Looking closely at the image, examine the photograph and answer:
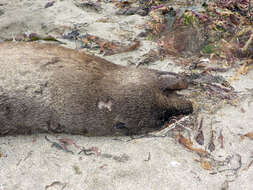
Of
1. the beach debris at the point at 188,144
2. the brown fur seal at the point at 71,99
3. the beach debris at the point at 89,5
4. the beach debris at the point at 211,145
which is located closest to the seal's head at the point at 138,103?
the brown fur seal at the point at 71,99

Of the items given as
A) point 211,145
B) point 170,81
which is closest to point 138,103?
point 170,81

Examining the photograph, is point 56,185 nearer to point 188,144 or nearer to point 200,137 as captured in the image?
point 188,144

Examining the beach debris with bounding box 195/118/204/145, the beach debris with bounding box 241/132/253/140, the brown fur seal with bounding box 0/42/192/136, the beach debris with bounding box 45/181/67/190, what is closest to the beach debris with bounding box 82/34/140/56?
the brown fur seal with bounding box 0/42/192/136

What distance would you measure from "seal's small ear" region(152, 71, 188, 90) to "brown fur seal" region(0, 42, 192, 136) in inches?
6.2

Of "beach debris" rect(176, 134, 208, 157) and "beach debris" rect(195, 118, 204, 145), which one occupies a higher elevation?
"beach debris" rect(195, 118, 204, 145)

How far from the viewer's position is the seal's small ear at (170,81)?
2992 mm

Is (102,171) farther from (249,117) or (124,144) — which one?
(249,117)

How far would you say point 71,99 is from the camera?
2564 millimetres

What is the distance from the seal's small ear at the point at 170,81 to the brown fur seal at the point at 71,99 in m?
0.16

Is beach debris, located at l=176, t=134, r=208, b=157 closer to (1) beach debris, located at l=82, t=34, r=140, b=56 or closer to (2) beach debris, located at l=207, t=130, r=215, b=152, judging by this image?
(2) beach debris, located at l=207, t=130, r=215, b=152

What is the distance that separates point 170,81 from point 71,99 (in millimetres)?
1102

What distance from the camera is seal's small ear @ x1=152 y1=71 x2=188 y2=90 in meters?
2.99

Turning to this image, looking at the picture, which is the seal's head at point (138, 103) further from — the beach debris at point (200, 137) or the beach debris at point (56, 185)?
the beach debris at point (56, 185)

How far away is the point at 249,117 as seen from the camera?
112 inches
